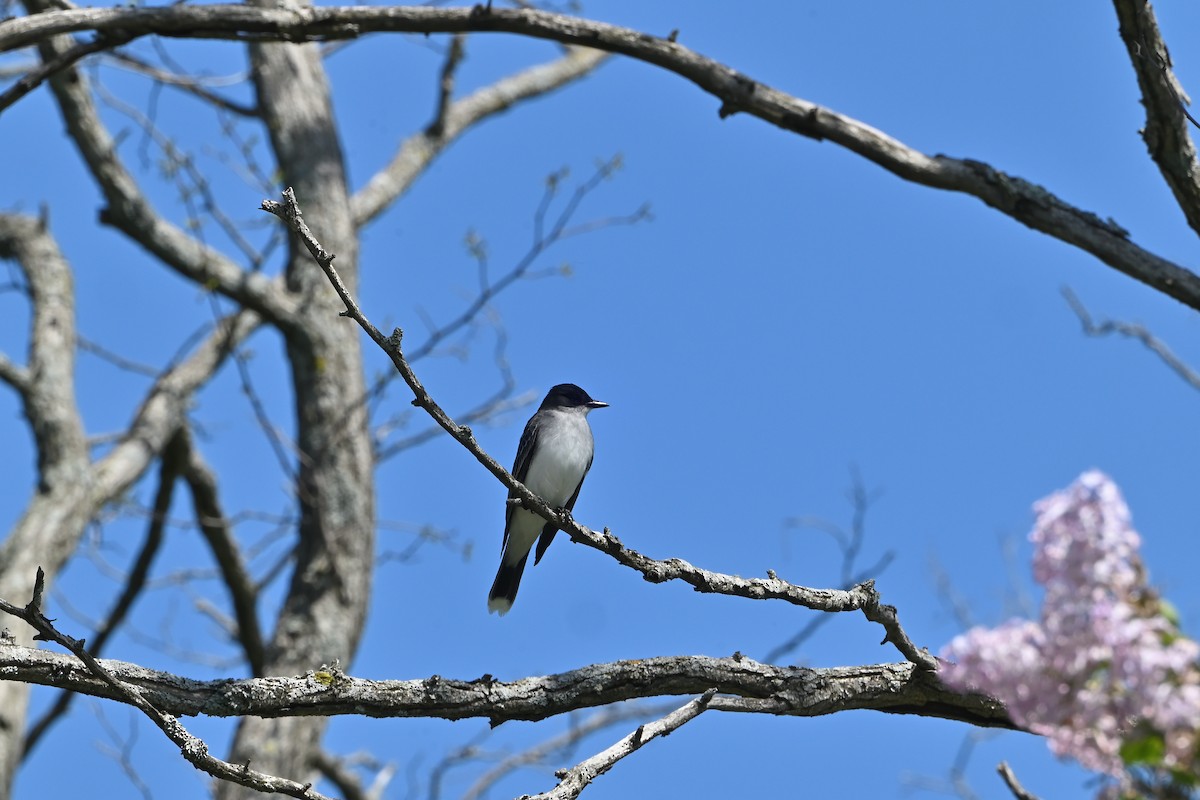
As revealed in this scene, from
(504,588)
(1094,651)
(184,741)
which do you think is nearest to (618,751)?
(184,741)

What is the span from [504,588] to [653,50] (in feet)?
9.53

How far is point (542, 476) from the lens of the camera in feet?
23.8

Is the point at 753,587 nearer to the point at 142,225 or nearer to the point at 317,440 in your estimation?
the point at 317,440

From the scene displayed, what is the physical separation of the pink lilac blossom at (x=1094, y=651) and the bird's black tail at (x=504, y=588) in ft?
17.0

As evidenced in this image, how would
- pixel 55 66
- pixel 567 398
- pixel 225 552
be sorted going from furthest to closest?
pixel 225 552, pixel 567 398, pixel 55 66

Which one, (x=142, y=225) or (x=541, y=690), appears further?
(x=142, y=225)

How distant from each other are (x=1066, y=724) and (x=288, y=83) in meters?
8.89

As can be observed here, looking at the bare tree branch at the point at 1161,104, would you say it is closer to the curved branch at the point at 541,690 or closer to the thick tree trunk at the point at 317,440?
the curved branch at the point at 541,690

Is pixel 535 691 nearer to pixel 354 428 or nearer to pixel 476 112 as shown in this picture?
pixel 354 428

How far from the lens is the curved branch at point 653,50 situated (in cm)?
552

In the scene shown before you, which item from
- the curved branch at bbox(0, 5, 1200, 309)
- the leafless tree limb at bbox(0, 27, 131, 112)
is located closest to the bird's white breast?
the curved branch at bbox(0, 5, 1200, 309)

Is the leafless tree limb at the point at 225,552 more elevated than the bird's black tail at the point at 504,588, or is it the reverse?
the leafless tree limb at the point at 225,552

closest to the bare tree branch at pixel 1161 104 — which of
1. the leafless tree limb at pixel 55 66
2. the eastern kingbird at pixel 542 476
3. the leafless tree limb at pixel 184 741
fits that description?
the eastern kingbird at pixel 542 476

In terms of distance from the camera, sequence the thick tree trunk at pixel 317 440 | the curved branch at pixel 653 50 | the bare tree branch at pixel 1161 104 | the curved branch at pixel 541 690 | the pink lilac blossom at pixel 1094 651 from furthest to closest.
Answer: the thick tree trunk at pixel 317 440 → the curved branch at pixel 653 50 → the bare tree branch at pixel 1161 104 → the curved branch at pixel 541 690 → the pink lilac blossom at pixel 1094 651
